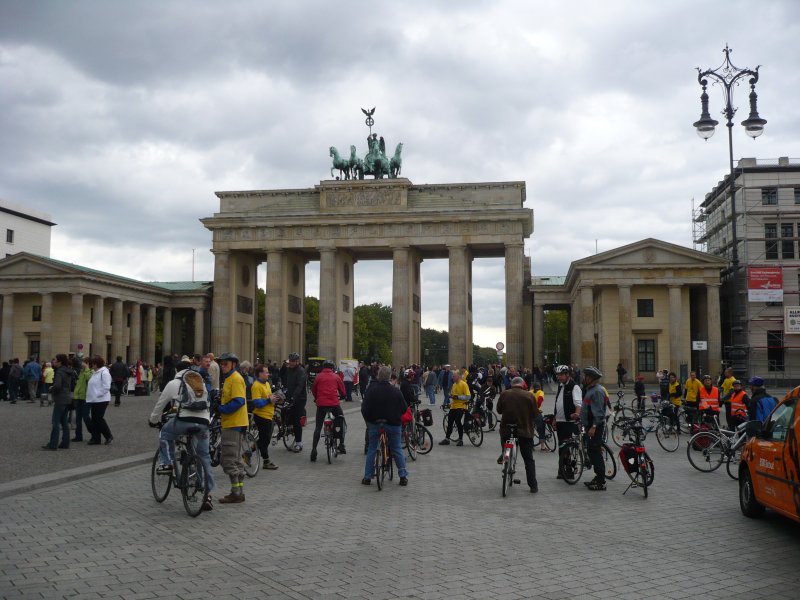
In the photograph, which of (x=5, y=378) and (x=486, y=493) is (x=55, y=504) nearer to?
(x=486, y=493)

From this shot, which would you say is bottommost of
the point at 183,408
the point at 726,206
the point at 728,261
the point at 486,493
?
the point at 486,493

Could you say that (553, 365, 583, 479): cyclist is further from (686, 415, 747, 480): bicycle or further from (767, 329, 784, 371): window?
(767, 329, 784, 371): window

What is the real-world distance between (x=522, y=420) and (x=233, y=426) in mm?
4506

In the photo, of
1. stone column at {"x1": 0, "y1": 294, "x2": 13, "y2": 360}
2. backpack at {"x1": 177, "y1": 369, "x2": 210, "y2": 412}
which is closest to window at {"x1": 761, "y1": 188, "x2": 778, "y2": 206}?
backpack at {"x1": 177, "y1": 369, "x2": 210, "y2": 412}

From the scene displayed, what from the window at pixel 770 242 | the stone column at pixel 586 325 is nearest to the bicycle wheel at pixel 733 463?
the stone column at pixel 586 325

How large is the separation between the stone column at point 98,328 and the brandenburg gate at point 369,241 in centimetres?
937

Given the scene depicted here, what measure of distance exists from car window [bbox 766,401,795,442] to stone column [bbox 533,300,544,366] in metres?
52.9

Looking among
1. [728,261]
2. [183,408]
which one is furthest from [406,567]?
[728,261]

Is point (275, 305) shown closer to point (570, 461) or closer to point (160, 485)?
point (570, 461)

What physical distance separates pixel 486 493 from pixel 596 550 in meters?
3.89

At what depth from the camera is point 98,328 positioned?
2315 inches

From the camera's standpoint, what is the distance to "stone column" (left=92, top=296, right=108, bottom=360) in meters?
58.0

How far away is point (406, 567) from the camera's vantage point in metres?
7.71

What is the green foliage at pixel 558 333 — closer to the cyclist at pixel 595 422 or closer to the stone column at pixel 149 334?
the stone column at pixel 149 334
